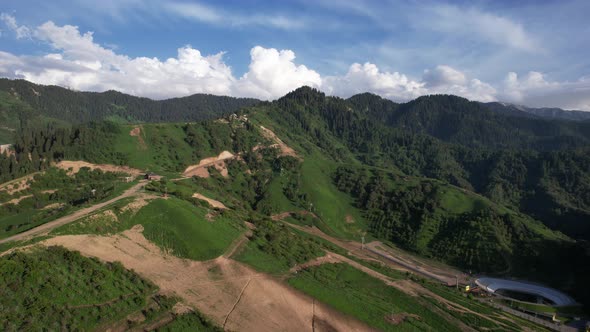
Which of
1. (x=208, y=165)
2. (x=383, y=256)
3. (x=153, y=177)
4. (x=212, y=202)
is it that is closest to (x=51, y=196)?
(x=153, y=177)

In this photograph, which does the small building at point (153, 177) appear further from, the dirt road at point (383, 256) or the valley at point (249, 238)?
the dirt road at point (383, 256)

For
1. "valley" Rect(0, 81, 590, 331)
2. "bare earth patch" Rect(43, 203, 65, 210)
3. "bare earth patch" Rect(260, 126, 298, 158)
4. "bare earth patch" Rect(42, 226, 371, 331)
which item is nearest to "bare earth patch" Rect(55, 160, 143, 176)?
"valley" Rect(0, 81, 590, 331)

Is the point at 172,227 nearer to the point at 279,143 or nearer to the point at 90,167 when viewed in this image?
the point at 90,167

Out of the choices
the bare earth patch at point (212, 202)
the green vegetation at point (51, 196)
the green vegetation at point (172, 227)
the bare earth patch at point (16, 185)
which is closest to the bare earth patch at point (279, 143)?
the bare earth patch at point (212, 202)

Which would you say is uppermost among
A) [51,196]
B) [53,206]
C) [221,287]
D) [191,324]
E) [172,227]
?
[172,227]

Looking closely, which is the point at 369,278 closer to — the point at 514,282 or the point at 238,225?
the point at 238,225

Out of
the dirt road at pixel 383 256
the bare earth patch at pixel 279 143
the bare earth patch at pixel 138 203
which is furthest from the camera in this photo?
the bare earth patch at pixel 279 143
